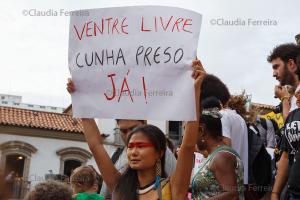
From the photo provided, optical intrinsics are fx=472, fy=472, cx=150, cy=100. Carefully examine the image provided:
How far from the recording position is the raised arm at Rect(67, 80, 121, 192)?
305 centimetres

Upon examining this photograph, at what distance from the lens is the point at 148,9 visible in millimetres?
3137

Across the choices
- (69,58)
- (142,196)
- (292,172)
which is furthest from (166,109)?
(292,172)

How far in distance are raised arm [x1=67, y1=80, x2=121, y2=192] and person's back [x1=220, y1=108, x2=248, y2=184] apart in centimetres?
124

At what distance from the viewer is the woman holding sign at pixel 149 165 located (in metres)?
2.76

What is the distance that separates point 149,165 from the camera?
2891 mm

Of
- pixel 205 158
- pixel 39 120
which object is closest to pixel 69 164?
pixel 39 120

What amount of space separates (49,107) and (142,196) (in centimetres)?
4622

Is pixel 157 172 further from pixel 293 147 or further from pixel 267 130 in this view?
pixel 267 130

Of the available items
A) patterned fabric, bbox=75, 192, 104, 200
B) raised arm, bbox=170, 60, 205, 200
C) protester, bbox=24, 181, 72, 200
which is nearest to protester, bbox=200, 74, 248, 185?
raised arm, bbox=170, 60, 205, 200

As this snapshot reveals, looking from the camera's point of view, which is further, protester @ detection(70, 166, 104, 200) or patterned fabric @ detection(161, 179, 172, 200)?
protester @ detection(70, 166, 104, 200)

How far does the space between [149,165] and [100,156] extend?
1.21 feet

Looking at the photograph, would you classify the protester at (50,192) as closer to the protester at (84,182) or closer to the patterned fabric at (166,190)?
the patterned fabric at (166,190)

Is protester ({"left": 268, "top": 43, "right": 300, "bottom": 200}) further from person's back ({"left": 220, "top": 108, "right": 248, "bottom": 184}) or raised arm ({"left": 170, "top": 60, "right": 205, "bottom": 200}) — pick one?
raised arm ({"left": 170, "top": 60, "right": 205, "bottom": 200})

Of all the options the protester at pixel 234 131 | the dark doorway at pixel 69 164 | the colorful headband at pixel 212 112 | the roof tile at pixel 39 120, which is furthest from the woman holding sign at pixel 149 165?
the dark doorway at pixel 69 164
